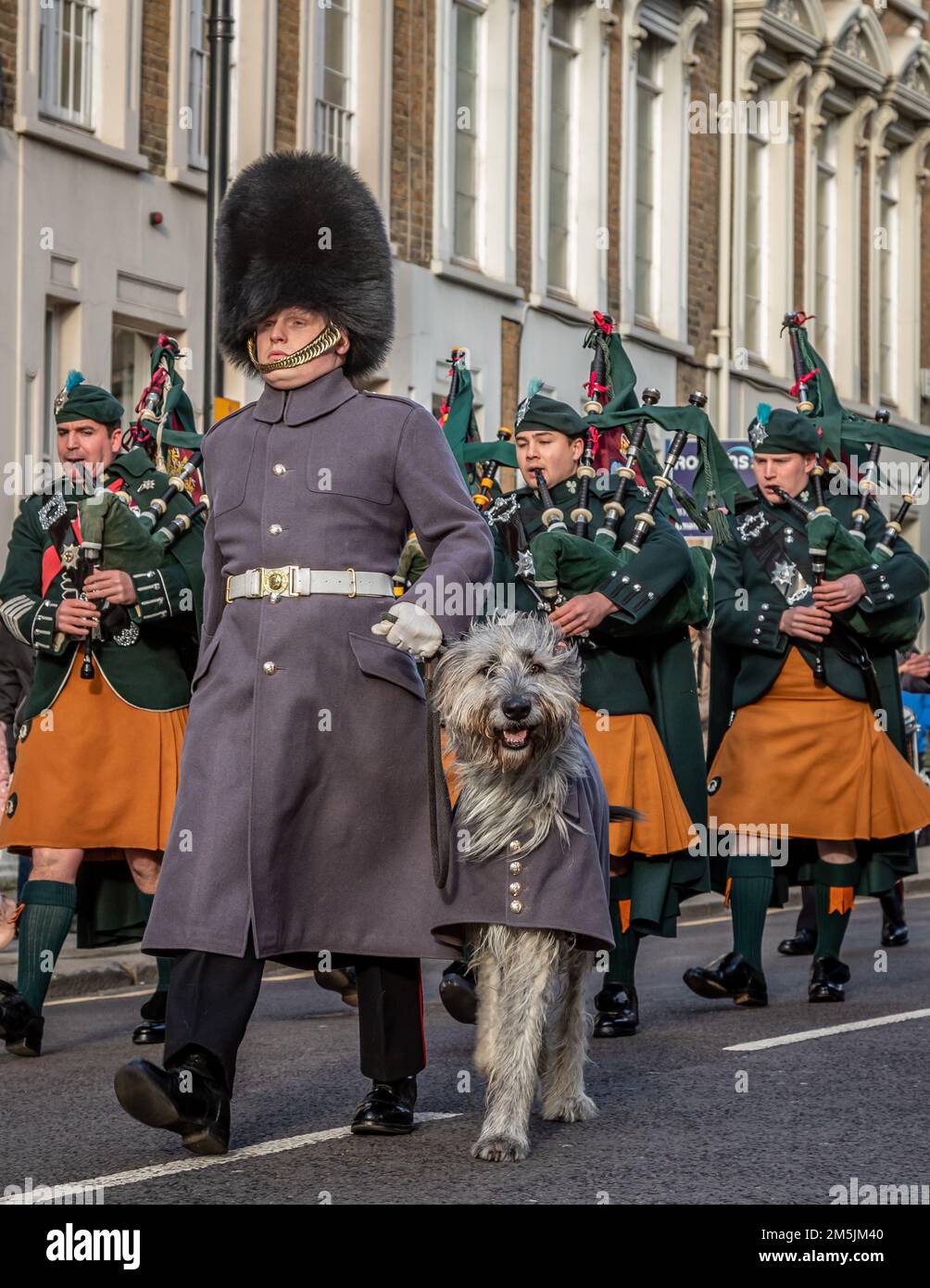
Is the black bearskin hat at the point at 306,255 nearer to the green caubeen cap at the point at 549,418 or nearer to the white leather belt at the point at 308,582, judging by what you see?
the white leather belt at the point at 308,582

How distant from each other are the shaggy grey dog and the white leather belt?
0.29 m

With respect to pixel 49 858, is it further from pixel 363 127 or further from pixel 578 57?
pixel 578 57

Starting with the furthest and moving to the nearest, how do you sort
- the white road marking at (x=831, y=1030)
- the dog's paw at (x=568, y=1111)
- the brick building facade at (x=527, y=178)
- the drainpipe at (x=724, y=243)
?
1. the drainpipe at (x=724, y=243)
2. the brick building facade at (x=527, y=178)
3. the white road marking at (x=831, y=1030)
4. the dog's paw at (x=568, y=1111)

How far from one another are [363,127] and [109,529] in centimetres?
1442

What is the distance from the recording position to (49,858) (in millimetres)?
9023

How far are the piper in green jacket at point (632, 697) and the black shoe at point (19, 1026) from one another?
201 centimetres

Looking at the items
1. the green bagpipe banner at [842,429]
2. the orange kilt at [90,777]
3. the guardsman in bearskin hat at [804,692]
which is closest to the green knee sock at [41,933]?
the orange kilt at [90,777]

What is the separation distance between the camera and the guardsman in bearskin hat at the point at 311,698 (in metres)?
6.38

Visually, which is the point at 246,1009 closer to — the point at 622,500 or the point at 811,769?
the point at 622,500

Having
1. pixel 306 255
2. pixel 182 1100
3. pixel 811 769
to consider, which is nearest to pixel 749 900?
pixel 811 769

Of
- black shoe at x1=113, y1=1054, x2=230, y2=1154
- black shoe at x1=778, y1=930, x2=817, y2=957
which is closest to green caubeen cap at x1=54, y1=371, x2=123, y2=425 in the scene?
black shoe at x1=113, y1=1054, x2=230, y2=1154

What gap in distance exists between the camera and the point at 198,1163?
6.29 m

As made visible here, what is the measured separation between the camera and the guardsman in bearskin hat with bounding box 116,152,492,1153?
6383mm
